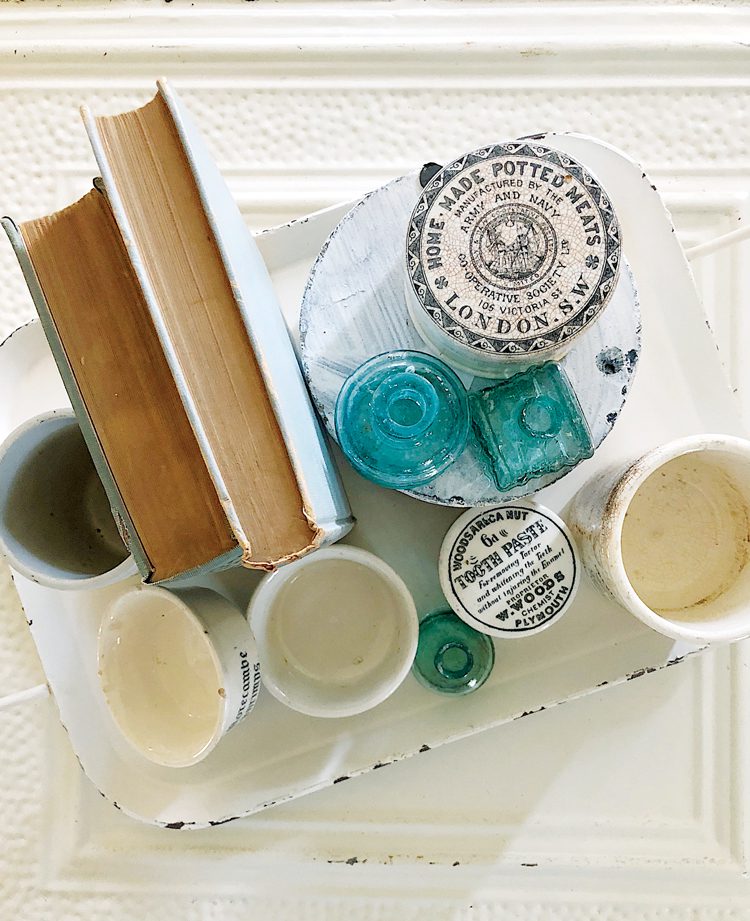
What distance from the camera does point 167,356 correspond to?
45cm

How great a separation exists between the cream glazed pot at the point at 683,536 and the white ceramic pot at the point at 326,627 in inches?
6.4

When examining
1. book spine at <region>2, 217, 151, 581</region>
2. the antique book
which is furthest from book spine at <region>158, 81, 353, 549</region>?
book spine at <region>2, 217, 151, 581</region>

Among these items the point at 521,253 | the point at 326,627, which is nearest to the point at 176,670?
the point at 326,627

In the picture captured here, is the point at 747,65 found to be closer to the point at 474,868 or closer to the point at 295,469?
the point at 295,469

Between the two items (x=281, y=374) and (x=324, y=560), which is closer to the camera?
(x=281, y=374)

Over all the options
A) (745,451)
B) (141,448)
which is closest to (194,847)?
(141,448)

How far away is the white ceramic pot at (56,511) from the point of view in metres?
0.57

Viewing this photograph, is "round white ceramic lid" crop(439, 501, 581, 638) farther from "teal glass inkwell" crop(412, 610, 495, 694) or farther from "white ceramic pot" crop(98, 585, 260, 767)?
"white ceramic pot" crop(98, 585, 260, 767)

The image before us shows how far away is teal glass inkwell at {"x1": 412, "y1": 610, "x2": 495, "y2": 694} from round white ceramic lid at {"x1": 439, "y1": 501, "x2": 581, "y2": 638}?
4 cm

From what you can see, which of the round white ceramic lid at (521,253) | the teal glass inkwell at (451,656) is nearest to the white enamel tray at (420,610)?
the teal glass inkwell at (451,656)

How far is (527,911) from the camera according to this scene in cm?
72

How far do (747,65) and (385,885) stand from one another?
2.61 feet

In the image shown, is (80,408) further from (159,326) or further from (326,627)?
(326,627)

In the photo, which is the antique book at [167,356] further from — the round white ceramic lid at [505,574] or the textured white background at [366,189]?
the textured white background at [366,189]
